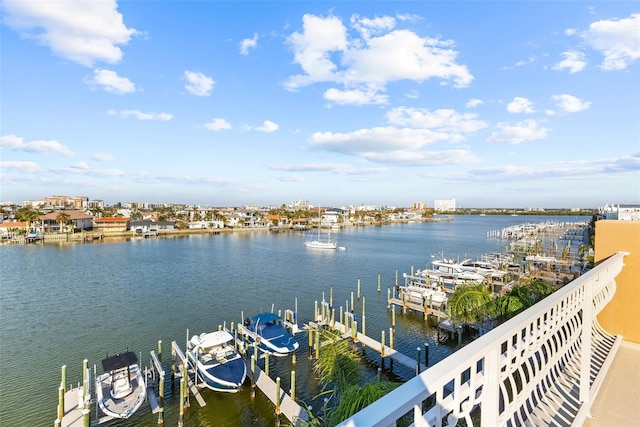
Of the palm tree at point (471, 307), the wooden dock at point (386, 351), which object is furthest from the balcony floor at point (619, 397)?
the palm tree at point (471, 307)

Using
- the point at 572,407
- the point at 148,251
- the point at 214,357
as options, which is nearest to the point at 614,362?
the point at 572,407

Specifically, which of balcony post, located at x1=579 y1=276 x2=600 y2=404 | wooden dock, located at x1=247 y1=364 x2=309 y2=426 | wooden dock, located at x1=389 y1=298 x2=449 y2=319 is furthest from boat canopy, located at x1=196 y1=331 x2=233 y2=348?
wooden dock, located at x1=389 y1=298 x2=449 y2=319

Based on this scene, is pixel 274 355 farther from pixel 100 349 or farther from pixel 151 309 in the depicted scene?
pixel 151 309

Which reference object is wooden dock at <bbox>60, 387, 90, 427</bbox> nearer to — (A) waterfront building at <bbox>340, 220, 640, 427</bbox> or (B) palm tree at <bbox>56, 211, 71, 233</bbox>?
(A) waterfront building at <bbox>340, 220, 640, 427</bbox>

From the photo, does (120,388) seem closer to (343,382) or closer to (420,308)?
(343,382)

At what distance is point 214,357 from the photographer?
8.63m

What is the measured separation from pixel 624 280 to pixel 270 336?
8739mm

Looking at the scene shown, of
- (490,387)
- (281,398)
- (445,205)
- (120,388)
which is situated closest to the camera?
(490,387)

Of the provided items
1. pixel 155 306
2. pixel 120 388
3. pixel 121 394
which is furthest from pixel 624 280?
pixel 155 306

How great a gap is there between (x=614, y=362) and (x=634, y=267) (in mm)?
1354

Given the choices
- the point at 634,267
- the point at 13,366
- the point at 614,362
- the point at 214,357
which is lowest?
the point at 13,366

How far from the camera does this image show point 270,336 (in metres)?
10.3

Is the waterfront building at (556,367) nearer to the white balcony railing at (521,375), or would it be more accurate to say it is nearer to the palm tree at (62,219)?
the white balcony railing at (521,375)

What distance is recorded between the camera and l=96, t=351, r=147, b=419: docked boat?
6961mm
